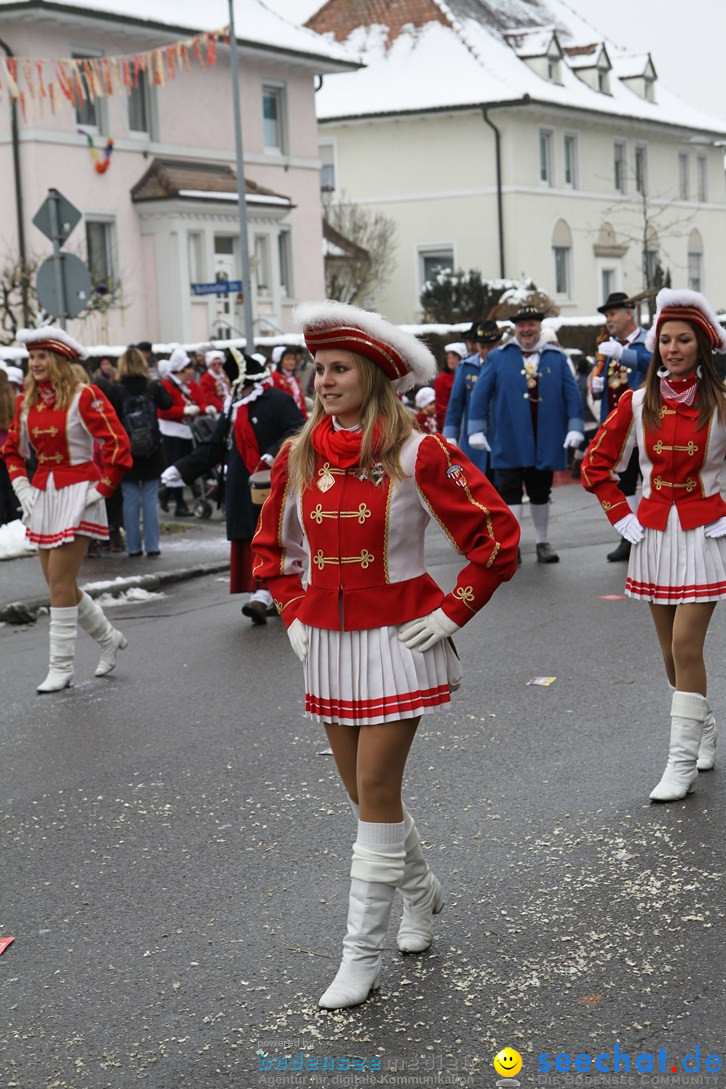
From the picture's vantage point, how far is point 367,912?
4.16 m

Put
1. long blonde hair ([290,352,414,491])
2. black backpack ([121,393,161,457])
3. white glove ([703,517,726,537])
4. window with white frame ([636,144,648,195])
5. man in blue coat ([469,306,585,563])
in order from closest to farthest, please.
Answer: long blonde hair ([290,352,414,491])
white glove ([703,517,726,537])
man in blue coat ([469,306,585,563])
black backpack ([121,393,161,457])
window with white frame ([636,144,648,195])

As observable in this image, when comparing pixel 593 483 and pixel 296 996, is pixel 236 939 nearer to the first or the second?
pixel 296 996

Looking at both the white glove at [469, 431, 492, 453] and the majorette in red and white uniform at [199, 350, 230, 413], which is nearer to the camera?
the white glove at [469, 431, 492, 453]

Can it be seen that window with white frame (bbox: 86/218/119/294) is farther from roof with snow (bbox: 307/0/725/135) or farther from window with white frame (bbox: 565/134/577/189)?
window with white frame (bbox: 565/134/577/189)

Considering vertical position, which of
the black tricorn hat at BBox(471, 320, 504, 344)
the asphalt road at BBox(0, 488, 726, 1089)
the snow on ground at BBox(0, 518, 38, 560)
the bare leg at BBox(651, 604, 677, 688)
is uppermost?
the black tricorn hat at BBox(471, 320, 504, 344)

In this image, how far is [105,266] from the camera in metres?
34.3

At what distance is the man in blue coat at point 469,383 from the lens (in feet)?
46.0

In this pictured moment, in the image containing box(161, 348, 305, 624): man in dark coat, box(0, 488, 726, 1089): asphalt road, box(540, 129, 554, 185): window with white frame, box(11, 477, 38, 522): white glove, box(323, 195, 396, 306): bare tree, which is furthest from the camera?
box(540, 129, 554, 185): window with white frame

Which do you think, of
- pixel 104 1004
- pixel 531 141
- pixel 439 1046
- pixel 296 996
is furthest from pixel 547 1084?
pixel 531 141

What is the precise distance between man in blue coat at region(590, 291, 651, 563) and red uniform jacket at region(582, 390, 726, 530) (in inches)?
176

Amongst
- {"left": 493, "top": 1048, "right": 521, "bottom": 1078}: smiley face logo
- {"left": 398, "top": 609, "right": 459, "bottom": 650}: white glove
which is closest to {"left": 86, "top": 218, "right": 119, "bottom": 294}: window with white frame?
{"left": 398, "top": 609, "right": 459, "bottom": 650}: white glove

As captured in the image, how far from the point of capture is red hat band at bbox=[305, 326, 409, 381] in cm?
423

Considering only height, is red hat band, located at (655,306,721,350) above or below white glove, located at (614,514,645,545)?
above

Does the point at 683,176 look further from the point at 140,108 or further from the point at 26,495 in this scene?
the point at 26,495
